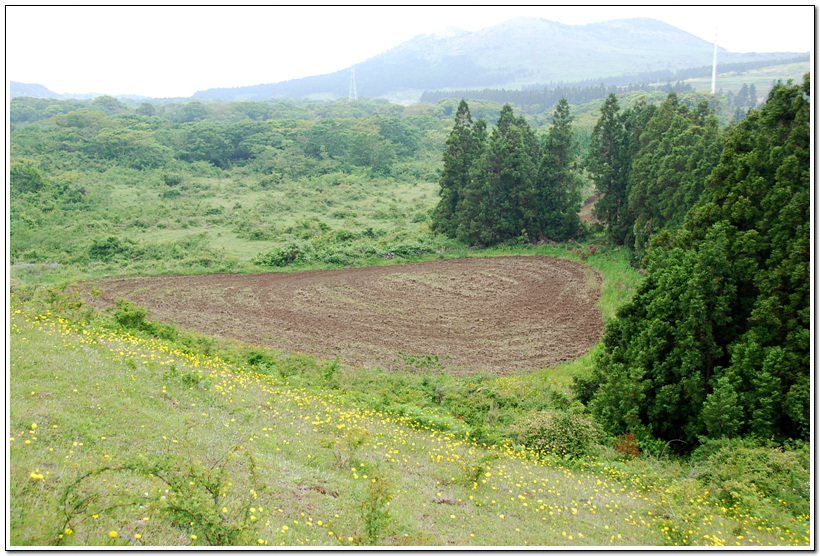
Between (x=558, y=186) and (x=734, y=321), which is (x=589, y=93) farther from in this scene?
(x=734, y=321)

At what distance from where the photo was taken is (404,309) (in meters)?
21.0

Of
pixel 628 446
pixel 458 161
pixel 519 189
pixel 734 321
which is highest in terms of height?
pixel 458 161

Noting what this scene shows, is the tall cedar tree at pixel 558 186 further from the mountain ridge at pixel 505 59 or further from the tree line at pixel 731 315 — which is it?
the tree line at pixel 731 315

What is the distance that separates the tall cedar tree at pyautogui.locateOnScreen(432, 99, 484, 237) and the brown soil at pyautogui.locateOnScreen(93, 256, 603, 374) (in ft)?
18.6

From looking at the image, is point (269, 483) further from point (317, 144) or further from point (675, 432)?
point (317, 144)

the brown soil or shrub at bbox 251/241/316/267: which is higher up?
shrub at bbox 251/241/316/267

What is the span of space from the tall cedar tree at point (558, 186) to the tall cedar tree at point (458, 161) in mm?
4284

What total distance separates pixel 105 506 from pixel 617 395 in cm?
927

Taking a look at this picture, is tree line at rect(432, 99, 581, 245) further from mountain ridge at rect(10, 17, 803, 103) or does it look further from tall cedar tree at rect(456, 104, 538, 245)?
mountain ridge at rect(10, 17, 803, 103)

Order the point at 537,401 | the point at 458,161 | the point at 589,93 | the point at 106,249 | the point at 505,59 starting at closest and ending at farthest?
the point at 537,401
the point at 106,249
the point at 458,161
the point at 505,59
the point at 589,93

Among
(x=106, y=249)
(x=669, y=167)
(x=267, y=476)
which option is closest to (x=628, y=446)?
(x=267, y=476)

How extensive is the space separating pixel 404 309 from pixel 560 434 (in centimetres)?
1189

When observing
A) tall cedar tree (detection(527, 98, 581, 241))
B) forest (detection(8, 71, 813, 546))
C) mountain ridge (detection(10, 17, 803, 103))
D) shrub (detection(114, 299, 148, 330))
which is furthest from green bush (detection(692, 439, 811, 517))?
mountain ridge (detection(10, 17, 803, 103))

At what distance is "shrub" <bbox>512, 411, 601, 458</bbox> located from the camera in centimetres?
941
